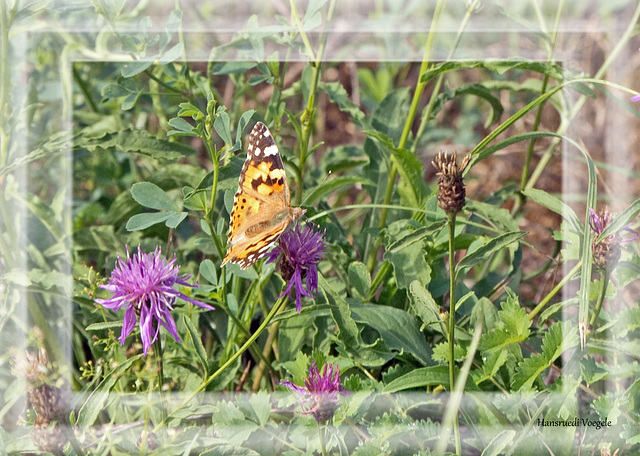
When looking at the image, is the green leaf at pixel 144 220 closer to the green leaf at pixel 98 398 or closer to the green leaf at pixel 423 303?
the green leaf at pixel 98 398

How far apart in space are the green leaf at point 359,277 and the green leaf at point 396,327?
0.03 metres

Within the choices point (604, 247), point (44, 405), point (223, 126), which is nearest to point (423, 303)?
point (604, 247)

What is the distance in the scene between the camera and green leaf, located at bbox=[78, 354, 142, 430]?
750mm

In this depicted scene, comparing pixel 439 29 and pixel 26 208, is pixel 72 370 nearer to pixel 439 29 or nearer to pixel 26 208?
pixel 26 208

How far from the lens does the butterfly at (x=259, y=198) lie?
78cm

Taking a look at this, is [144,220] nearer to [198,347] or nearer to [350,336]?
[198,347]

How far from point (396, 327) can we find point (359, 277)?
0.27ft

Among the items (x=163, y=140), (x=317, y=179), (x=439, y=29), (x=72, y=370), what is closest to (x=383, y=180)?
(x=317, y=179)

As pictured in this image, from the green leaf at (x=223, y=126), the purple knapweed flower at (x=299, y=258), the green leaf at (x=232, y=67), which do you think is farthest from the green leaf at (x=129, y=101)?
the purple knapweed flower at (x=299, y=258)

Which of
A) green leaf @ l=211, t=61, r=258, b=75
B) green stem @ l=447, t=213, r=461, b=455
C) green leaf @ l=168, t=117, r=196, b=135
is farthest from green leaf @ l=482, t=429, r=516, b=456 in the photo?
green leaf @ l=211, t=61, r=258, b=75

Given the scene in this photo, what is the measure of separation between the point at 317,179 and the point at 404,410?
47 centimetres

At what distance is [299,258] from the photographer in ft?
2.54

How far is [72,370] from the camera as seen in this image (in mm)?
960

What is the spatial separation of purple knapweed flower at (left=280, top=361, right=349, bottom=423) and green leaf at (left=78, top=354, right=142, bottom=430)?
0.19 meters
